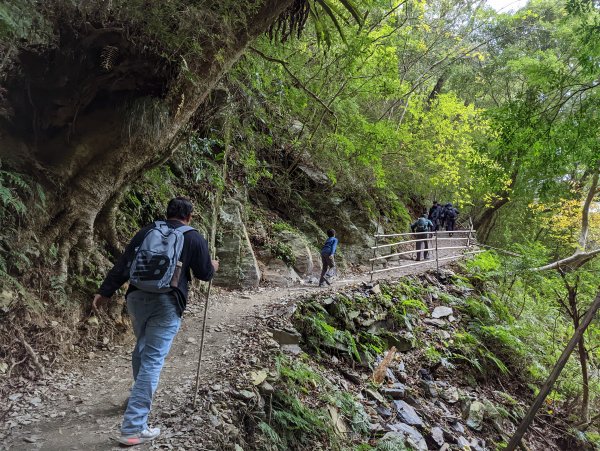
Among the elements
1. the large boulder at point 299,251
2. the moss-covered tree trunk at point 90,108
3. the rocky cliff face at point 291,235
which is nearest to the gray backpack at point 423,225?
the rocky cliff face at point 291,235

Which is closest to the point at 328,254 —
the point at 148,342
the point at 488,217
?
the point at 148,342

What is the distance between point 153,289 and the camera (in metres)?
2.94

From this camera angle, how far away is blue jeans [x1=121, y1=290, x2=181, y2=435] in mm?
2938

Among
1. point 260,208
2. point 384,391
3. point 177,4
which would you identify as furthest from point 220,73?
point 260,208

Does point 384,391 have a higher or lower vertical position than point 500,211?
lower

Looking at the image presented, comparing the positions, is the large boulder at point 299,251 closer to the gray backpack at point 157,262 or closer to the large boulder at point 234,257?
the large boulder at point 234,257

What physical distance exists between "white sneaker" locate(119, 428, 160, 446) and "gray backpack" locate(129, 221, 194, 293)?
3.62 ft

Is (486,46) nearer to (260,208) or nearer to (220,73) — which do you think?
(260,208)

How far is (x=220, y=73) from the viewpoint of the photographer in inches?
187

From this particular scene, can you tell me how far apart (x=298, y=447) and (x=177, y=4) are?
15.7ft

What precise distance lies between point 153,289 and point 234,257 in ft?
17.9

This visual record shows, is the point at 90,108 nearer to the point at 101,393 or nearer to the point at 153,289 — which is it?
the point at 153,289

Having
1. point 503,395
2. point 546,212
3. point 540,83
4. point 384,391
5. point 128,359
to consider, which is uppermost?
point 540,83

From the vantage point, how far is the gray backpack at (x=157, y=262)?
2930 mm
